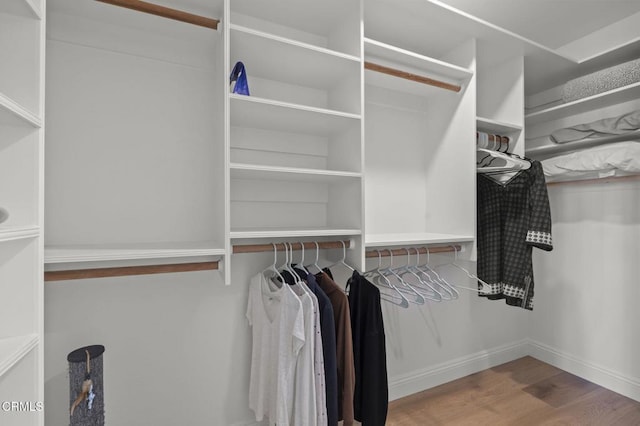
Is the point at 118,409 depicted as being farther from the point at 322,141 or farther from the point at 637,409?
the point at 637,409

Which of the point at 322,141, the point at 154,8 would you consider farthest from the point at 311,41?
the point at 154,8

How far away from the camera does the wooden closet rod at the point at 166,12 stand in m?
1.25

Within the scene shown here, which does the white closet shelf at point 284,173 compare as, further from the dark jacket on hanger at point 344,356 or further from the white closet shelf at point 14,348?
the white closet shelf at point 14,348

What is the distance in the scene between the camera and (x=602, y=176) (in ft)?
7.07

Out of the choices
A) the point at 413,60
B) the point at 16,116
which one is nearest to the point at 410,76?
the point at 413,60

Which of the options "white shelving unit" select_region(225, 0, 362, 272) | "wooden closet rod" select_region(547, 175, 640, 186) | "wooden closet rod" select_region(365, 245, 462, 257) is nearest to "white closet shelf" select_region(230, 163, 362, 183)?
"white shelving unit" select_region(225, 0, 362, 272)

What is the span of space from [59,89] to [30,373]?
1.11 m

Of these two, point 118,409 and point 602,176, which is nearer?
point 118,409

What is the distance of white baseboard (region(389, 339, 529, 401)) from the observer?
2.19m

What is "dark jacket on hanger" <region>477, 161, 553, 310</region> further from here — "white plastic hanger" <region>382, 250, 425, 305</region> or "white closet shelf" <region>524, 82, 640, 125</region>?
"white closet shelf" <region>524, 82, 640, 125</region>

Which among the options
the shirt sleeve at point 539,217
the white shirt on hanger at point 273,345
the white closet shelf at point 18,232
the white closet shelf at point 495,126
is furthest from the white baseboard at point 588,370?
the white closet shelf at point 18,232

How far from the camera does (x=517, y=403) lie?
2.10m

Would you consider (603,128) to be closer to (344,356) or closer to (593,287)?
(593,287)

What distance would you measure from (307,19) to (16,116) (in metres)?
1.38
